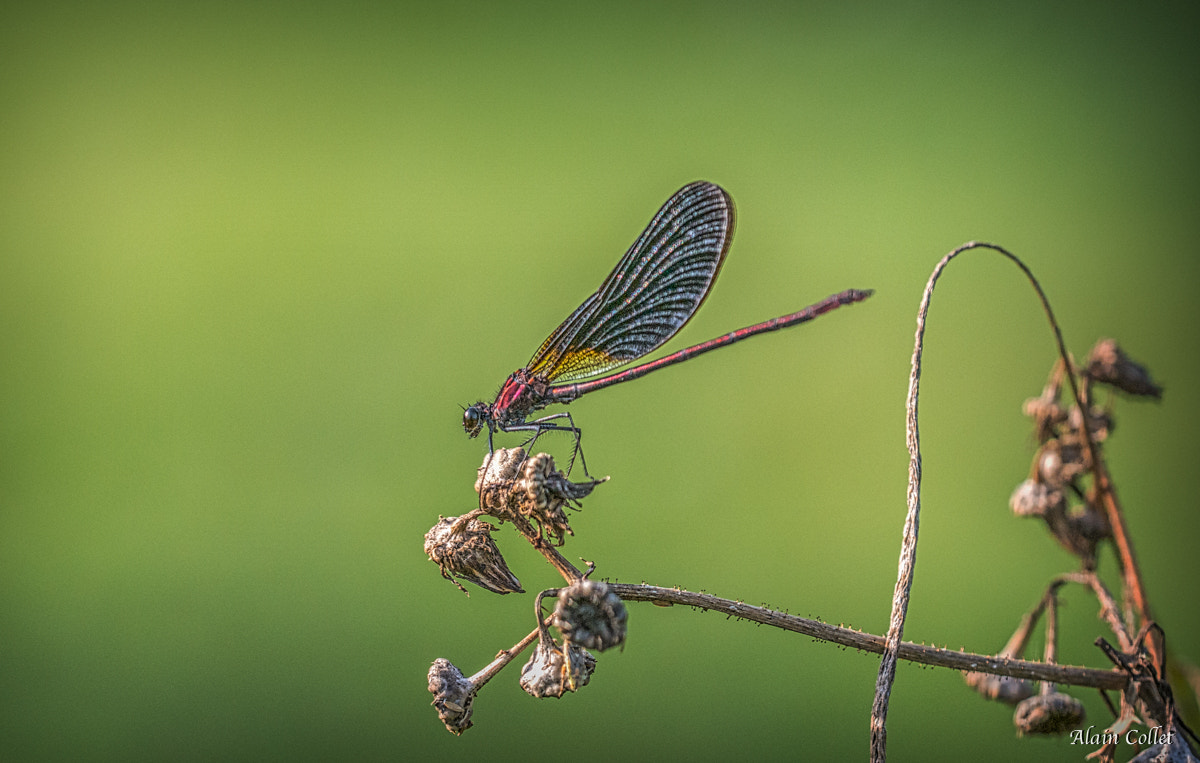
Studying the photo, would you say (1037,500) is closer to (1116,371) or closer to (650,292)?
(1116,371)

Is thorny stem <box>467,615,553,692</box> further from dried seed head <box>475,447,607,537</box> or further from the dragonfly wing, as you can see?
the dragonfly wing

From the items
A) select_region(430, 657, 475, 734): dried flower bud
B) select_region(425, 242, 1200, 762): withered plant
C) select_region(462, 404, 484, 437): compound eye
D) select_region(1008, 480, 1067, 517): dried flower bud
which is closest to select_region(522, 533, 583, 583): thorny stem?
select_region(425, 242, 1200, 762): withered plant

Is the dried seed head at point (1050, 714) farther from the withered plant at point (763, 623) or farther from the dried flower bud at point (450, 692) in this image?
the dried flower bud at point (450, 692)

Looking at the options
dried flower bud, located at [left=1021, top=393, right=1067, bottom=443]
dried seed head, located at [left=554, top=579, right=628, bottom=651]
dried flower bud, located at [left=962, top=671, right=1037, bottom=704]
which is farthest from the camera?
dried flower bud, located at [left=1021, top=393, right=1067, bottom=443]

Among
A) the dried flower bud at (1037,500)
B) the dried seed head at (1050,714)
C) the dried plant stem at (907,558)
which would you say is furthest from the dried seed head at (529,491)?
the dried flower bud at (1037,500)

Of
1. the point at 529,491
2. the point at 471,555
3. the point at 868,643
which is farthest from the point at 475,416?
the point at 868,643

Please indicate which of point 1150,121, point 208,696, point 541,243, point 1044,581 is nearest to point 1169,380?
point 1044,581
